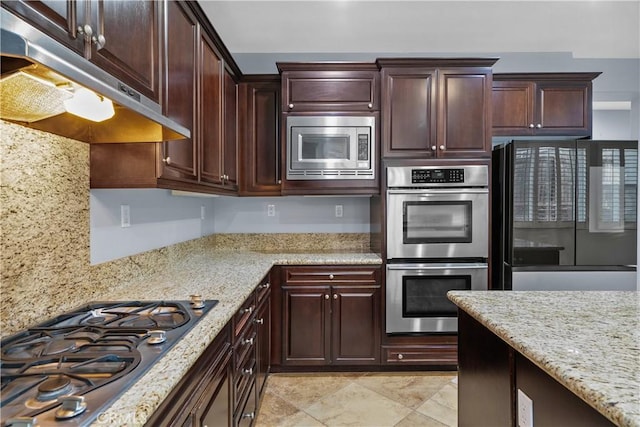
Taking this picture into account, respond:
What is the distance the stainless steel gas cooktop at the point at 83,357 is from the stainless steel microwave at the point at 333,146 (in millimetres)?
1566

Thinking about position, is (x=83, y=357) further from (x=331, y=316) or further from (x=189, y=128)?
(x=331, y=316)

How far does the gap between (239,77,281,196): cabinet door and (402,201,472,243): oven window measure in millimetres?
1101

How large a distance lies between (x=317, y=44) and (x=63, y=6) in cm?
243

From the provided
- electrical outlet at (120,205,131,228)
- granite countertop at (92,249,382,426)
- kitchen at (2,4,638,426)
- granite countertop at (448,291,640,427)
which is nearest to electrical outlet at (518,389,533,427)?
granite countertop at (448,291,640,427)

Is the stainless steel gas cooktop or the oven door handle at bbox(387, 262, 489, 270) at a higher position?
the stainless steel gas cooktop

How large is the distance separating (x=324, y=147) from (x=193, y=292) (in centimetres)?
153

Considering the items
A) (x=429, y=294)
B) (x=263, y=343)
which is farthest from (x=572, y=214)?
(x=263, y=343)

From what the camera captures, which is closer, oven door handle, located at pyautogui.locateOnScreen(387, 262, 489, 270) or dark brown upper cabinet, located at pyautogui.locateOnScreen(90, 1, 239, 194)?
dark brown upper cabinet, located at pyautogui.locateOnScreen(90, 1, 239, 194)

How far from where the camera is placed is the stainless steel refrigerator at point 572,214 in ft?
8.56

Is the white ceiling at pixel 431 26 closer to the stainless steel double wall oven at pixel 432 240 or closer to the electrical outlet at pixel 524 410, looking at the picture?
the stainless steel double wall oven at pixel 432 240

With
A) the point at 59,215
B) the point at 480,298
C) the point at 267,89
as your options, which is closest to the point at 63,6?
the point at 59,215

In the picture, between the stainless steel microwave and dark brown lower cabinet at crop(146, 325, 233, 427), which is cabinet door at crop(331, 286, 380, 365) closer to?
the stainless steel microwave

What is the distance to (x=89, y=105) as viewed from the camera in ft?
3.47

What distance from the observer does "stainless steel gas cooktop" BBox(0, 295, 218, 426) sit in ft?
2.30
